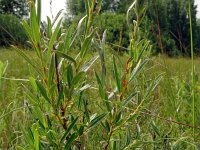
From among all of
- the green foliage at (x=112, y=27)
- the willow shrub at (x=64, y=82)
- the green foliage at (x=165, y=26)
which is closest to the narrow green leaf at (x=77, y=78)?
the willow shrub at (x=64, y=82)

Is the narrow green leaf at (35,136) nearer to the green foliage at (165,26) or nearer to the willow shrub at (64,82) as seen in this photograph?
the willow shrub at (64,82)

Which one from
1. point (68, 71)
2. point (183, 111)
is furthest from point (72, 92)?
point (183, 111)

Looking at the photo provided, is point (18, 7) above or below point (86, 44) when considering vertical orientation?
above

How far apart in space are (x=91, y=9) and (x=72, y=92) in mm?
92

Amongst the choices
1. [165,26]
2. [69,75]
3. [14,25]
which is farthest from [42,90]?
[165,26]

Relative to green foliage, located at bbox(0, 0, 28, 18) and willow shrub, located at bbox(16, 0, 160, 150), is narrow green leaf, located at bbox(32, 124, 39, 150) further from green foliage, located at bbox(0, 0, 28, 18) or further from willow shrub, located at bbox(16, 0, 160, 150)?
green foliage, located at bbox(0, 0, 28, 18)

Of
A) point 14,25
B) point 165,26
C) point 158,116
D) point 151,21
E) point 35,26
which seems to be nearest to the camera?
point 35,26

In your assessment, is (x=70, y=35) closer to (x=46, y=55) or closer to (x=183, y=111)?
(x=46, y=55)

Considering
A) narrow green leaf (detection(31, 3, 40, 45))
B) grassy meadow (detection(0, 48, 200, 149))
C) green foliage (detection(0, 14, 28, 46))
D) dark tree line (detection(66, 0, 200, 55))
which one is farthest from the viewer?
dark tree line (detection(66, 0, 200, 55))

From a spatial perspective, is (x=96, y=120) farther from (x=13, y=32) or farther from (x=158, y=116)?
(x=13, y=32)

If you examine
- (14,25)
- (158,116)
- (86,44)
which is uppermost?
(14,25)

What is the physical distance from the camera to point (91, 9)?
0.36 m

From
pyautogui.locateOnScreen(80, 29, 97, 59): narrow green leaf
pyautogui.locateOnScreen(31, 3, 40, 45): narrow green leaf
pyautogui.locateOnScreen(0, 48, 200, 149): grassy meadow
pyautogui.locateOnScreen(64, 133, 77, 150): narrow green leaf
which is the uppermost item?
pyautogui.locateOnScreen(31, 3, 40, 45): narrow green leaf

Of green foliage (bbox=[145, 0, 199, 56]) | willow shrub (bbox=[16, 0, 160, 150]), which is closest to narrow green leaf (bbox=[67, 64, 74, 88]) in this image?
willow shrub (bbox=[16, 0, 160, 150])
